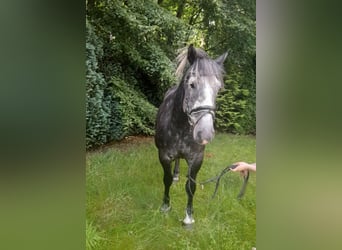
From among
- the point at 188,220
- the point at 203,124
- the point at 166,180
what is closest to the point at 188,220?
the point at 188,220

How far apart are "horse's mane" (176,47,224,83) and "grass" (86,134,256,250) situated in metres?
Answer: 0.38

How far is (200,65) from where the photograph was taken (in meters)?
2.16

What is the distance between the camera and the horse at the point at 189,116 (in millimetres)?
2143

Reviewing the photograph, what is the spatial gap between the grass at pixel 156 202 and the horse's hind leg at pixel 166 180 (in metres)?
0.03

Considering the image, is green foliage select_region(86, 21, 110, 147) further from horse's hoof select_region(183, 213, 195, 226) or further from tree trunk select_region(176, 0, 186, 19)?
horse's hoof select_region(183, 213, 195, 226)

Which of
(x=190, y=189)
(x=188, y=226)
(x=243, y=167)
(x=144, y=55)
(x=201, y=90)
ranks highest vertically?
(x=144, y=55)

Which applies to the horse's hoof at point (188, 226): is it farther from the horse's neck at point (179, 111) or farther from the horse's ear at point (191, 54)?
the horse's ear at point (191, 54)

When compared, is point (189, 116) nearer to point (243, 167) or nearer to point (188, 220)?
point (243, 167)

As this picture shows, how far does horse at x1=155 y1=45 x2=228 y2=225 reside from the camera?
84.4 inches

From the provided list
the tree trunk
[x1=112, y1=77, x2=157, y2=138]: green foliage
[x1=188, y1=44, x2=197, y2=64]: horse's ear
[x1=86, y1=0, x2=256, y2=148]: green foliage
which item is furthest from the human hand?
the tree trunk

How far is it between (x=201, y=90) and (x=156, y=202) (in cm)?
75
